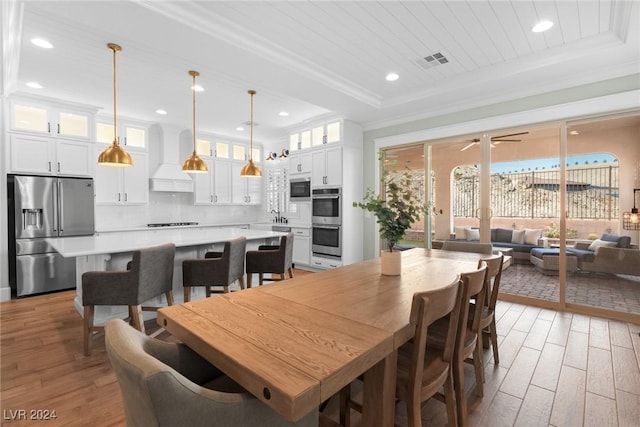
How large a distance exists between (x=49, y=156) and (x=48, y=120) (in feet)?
1.75

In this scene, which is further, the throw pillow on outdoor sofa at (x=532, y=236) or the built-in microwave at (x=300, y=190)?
the built-in microwave at (x=300, y=190)

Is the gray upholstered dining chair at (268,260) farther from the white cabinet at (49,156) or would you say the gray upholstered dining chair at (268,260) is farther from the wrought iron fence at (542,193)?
the white cabinet at (49,156)

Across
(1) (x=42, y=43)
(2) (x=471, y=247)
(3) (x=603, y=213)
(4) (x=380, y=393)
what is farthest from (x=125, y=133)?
(3) (x=603, y=213)

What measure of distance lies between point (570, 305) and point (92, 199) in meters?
6.76

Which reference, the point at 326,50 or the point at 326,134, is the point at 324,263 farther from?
the point at 326,50

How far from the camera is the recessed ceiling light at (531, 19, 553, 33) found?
8.87 ft

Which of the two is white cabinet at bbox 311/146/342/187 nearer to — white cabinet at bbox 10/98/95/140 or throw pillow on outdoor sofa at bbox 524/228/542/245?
throw pillow on outdoor sofa at bbox 524/228/542/245

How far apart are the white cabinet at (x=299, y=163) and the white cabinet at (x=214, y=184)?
1673 mm

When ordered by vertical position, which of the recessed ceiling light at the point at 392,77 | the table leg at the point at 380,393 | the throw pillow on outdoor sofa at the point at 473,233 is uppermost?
the recessed ceiling light at the point at 392,77

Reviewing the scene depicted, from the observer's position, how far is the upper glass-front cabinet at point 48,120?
4312 mm

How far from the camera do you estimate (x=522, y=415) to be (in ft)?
5.87

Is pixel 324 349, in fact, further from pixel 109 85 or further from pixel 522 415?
pixel 109 85

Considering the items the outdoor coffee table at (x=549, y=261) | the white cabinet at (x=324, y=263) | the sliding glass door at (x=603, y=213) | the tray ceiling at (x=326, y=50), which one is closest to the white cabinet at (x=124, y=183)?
the tray ceiling at (x=326, y=50)

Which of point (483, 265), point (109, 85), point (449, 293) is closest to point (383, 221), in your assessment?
point (483, 265)
